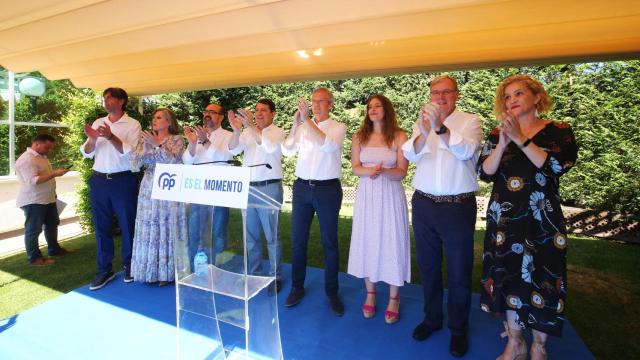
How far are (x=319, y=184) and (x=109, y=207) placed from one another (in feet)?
7.45

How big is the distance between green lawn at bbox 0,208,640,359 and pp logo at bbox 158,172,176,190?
45cm

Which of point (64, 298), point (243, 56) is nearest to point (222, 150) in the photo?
point (243, 56)

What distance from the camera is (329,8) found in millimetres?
2648

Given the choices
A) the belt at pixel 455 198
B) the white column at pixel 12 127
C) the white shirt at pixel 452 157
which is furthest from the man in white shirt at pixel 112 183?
the white column at pixel 12 127

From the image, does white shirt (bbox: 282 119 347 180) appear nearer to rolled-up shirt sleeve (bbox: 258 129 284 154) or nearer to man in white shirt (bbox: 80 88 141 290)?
rolled-up shirt sleeve (bbox: 258 129 284 154)

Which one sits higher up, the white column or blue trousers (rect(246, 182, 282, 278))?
the white column

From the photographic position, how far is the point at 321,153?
9.95 ft

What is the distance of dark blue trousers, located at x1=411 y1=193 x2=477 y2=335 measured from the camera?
238 centimetres

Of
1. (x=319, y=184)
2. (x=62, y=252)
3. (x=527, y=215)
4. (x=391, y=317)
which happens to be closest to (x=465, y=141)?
(x=527, y=215)

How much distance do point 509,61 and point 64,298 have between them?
190 inches

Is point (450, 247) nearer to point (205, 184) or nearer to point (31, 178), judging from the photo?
point (205, 184)

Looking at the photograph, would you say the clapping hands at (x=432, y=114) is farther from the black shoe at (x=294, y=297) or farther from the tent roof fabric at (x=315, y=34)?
the black shoe at (x=294, y=297)

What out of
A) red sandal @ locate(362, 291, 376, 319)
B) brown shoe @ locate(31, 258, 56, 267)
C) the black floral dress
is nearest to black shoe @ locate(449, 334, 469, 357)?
the black floral dress

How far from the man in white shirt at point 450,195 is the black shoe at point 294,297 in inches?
50.0
